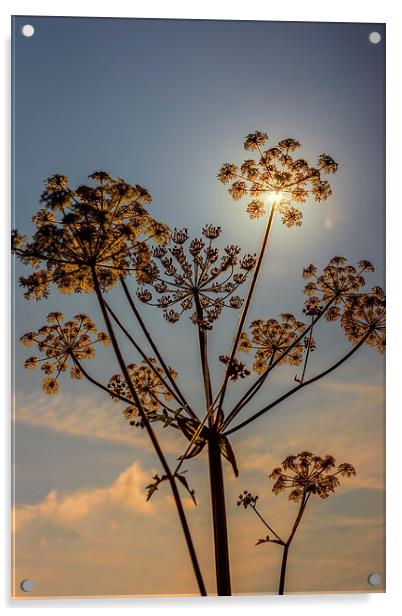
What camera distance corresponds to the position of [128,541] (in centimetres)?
169

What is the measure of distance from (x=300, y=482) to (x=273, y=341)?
1.02 feet

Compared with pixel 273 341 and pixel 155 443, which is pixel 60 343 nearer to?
pixel 155 443

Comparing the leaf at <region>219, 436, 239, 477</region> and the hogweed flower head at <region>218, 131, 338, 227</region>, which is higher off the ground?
the hogweed flower head at <region>218, 131, 338, 227</region>

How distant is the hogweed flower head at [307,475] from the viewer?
1723mm

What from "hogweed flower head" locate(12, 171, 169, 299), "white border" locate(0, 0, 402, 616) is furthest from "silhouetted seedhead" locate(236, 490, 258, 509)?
"hogweed flower head" locate(12, 171, 169, 299)

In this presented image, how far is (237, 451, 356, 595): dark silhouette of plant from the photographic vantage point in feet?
5.63

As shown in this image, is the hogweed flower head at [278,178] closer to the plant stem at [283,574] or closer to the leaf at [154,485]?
the leaf at [154,485]

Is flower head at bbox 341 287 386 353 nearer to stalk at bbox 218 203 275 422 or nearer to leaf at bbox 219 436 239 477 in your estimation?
stalk at bbox 218 203 275 422

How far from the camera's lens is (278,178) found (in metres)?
1.76
